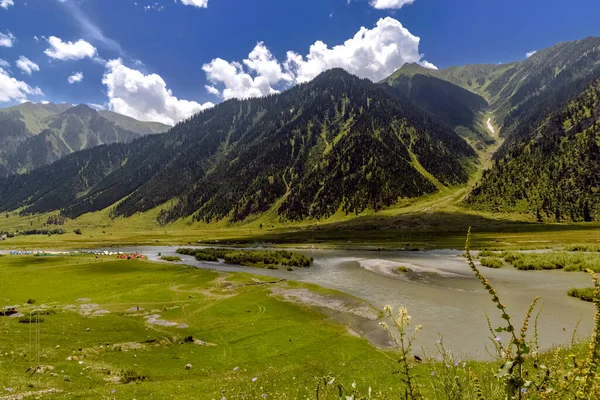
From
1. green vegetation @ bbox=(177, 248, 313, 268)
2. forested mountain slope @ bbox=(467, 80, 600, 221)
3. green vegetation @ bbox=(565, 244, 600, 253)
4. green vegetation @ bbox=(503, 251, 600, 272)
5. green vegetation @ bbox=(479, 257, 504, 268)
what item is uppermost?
forested mountain slope @ bbox=(467, 80, 600, 221)

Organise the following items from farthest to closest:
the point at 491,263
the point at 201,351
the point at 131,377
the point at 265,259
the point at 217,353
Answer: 1. the point at 265,259
2. the point at 491,263
3. the point at 201,351
4. the point at 217,353
5. the point at 131,377

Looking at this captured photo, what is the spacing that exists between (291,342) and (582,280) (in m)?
48.7

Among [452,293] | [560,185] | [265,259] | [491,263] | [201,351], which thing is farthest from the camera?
[560,185]

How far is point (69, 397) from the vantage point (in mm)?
15062

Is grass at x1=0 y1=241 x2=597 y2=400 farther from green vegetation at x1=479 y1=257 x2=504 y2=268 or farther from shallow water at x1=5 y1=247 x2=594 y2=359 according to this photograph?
green vegetation at x1=479 y1=257 x2=504 y2=268

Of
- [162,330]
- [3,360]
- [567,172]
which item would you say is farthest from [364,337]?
[567,172]

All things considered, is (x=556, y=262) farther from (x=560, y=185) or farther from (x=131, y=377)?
(x=560, y=185)

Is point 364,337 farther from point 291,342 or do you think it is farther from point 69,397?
point 69,397

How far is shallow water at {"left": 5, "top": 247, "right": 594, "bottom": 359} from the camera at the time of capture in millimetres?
29953

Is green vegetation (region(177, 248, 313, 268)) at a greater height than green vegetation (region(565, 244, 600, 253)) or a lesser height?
lesser

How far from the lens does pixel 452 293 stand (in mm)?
45969

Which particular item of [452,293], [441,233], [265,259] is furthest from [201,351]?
[441,233]

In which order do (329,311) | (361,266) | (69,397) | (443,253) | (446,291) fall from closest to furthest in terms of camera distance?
(69,397) → (329,311) → (446,291) → (361,266) → (443,253)

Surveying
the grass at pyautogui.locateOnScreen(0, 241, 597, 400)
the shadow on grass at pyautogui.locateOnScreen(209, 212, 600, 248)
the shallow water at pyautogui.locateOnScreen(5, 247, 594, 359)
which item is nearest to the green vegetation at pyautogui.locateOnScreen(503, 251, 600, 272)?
the shallow water at pyautogui.locateOnScreen(5, 247, 594, 359)
